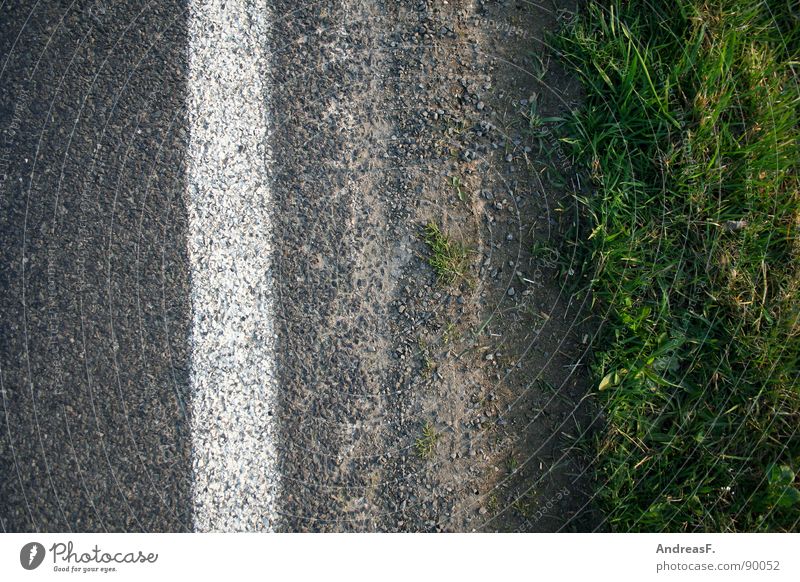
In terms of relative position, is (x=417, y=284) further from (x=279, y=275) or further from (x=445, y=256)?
(x=279, y=275)

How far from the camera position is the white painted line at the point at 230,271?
2287mm

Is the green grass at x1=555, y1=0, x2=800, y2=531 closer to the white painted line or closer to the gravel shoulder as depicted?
the gravel shoulder

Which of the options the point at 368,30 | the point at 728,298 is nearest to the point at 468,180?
the point at 368,30

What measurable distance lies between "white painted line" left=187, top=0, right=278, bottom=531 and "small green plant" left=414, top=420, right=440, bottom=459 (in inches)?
23.9

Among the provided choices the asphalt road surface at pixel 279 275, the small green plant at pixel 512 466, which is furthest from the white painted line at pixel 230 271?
the small green plant at pixel 512 466

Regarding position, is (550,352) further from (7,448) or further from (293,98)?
(7,448)

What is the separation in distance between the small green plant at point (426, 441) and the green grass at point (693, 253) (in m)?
0.70

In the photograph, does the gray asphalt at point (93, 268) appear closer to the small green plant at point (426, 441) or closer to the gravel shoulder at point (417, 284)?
the gravel shoulder at point (417, 284)

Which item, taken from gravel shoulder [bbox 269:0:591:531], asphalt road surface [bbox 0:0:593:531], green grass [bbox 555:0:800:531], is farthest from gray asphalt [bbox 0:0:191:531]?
green grass [bbox 555:0:800:531]

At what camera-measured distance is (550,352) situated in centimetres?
239

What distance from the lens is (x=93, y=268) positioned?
2357 millimetres

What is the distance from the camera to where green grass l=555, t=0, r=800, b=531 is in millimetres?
2322

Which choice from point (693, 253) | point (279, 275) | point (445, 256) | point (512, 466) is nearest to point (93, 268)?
point (279, 275)

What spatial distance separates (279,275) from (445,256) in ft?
2.34
